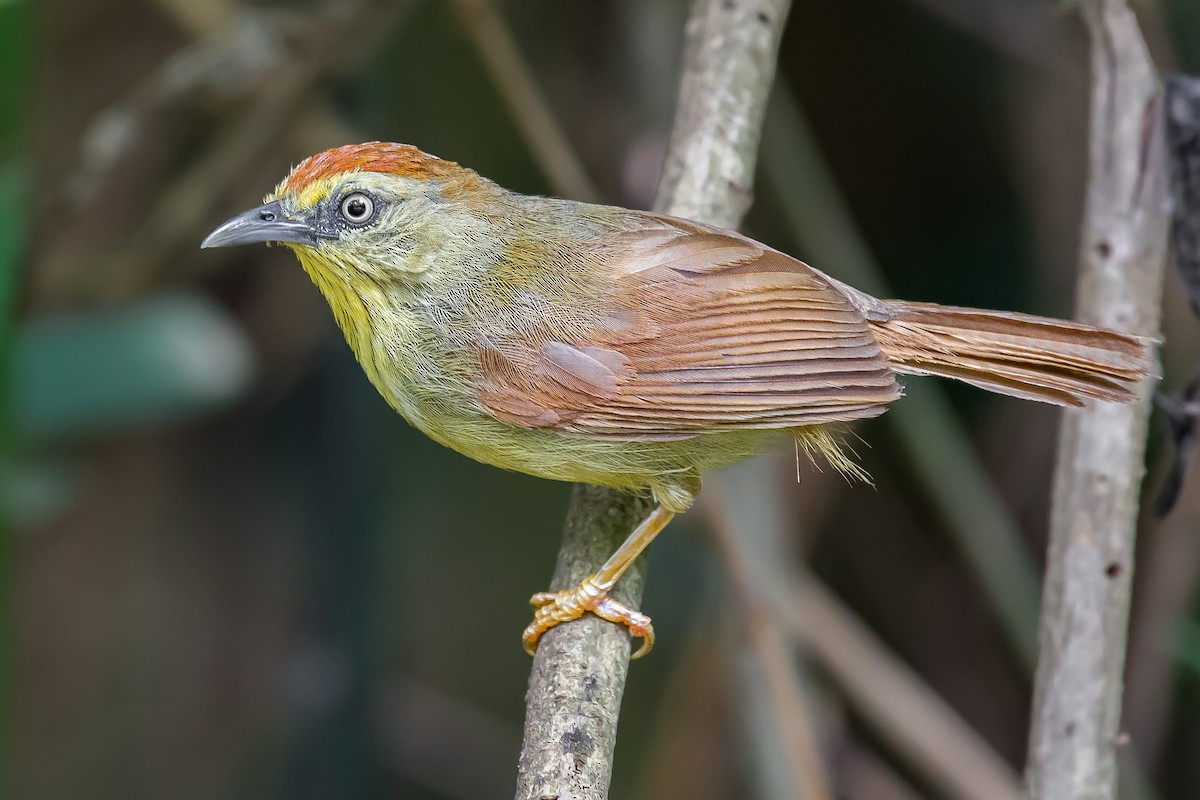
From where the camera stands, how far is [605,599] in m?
2.09

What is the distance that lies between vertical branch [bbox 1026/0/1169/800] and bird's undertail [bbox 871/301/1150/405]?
8 centimetres

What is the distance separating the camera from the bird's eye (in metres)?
2.23

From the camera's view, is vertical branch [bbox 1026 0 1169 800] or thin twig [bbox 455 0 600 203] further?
thin twig [bbox 455 0 600 203]

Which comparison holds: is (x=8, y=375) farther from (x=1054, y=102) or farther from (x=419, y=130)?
(x=1054, y=102)

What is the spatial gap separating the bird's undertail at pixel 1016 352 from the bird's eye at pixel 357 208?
3.18ft

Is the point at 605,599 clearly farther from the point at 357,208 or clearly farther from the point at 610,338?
the point at 357,208

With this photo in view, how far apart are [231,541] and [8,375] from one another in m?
1.95

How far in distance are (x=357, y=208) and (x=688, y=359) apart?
0.66 m

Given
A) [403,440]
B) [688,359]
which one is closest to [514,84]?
[688,359]

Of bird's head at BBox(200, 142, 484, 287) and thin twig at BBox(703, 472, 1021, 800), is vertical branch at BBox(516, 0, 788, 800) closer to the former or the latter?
bird's head at BBox(200, 142, 484, 287)

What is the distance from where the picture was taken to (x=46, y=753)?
4133 millimetres

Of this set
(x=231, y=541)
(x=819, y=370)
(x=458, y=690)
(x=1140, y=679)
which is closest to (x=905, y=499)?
(x=1140, y=679)

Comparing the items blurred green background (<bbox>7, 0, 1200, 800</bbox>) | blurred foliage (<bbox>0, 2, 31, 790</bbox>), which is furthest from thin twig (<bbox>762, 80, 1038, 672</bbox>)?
blurred foliage (<bbox>0, 2, 31, 790</bbox>)

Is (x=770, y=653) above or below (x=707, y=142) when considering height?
below
